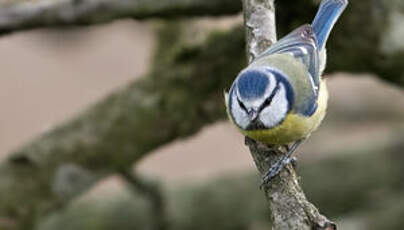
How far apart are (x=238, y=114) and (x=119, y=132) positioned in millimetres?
1177

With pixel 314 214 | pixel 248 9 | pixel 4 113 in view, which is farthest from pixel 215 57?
pixel 4 113

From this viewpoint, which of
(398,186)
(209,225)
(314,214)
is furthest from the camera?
(398,186)

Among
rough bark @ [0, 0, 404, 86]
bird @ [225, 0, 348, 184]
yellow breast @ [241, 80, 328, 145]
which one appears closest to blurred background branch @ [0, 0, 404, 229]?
rough bark @ [0, 0, 404, 86]

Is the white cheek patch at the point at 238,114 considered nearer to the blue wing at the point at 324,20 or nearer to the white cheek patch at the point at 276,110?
the white cheek patch at the point at 276,110

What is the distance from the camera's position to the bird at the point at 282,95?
2729 millimetres

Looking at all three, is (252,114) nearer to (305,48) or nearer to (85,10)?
(305,48)

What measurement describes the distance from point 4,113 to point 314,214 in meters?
5.43

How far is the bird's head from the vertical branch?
77 mm

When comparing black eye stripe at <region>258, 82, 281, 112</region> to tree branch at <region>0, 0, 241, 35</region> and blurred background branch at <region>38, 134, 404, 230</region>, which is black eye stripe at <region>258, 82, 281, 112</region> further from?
blurred background branch at <region>38, 134, 404, 230</region>

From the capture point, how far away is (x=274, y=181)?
2.40m

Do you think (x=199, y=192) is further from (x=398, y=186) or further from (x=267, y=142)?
(x=267, y=142)

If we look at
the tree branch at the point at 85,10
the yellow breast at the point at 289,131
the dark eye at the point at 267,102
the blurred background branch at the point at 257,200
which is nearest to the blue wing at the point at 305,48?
the yellow breast at the point at 289,131

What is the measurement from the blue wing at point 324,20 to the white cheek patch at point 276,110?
1.52 ft

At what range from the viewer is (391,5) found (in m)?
3.71
